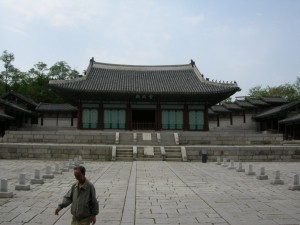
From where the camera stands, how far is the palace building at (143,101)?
3234 cm

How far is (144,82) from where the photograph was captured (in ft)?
118

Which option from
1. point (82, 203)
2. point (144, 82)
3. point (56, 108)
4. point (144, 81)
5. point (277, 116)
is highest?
point (144, 81)

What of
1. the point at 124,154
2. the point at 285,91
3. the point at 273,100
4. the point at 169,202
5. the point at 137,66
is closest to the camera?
the point at 169,202

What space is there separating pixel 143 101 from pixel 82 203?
29299mm

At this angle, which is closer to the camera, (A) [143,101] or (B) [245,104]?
(A) [143,101]

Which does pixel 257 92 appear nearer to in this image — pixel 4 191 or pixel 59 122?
pixel 59 122

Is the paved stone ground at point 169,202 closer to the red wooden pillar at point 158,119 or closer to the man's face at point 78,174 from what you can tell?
the man's face at point 78,174

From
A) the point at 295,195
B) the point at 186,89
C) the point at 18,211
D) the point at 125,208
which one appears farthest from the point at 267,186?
the point at 186,89

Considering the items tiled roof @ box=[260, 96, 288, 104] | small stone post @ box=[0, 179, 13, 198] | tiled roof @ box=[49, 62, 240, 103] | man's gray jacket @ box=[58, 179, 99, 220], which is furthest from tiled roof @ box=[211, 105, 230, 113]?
man's gray jacket @ box=[58, 179, 99, 220]

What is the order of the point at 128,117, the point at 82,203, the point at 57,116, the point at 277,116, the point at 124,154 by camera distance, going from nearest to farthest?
the point at 82,203, the point at 124,154, the point at 128,117, the point at 277,116, the point at 57,116

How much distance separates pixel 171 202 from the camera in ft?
28.3

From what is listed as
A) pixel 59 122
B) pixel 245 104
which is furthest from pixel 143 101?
pixel 245 104

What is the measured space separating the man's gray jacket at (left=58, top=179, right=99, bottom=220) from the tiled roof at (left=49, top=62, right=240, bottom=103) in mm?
27133

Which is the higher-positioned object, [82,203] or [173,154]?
[173,154]
